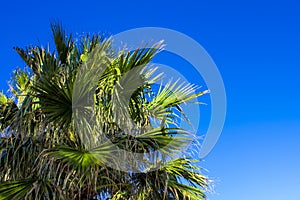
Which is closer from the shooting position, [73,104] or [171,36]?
[73,104]

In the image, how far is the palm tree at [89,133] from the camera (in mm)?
5551

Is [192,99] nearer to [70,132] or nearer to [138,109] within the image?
[138,109]

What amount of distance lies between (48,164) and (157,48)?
192cm

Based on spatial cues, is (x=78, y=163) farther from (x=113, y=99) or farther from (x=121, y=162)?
(x=113, y=99)

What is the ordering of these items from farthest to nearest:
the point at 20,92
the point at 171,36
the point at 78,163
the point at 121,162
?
the point at 20,92, the point at 171,36, the point at 121,162, the point at 78,163

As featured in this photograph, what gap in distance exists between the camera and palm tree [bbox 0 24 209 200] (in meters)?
5.55

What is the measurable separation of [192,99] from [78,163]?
6.39ft

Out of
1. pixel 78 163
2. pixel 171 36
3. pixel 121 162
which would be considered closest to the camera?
pixel 78 163

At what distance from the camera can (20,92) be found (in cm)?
694

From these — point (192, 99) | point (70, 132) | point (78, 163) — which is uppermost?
point (192, 99)

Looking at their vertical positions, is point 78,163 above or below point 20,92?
below

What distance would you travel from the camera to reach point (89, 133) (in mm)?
5711

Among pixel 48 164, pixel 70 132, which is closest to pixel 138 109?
pixel 70 132

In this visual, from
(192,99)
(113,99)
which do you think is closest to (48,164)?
(113,99)
